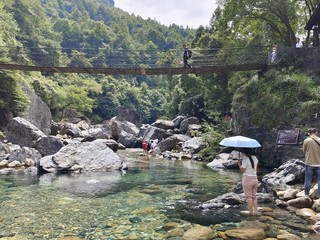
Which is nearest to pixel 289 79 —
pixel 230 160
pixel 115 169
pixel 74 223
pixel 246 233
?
pixel 230 160

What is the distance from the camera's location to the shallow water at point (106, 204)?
616 cm

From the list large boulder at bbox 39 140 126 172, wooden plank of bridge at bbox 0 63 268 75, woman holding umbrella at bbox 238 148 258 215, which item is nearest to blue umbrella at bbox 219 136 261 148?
woman holding umbrella at bbox 238 148 258 215

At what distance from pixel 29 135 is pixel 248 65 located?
13040 mm

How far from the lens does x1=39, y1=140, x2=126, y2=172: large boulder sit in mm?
13898

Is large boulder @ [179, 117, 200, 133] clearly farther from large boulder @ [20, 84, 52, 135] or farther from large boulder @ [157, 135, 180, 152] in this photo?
large boulder @ [20, 84, 52, 135]

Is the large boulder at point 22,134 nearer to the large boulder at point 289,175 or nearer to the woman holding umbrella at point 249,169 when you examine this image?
the large boulder at point 289,175

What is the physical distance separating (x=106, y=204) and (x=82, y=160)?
21.2 ft

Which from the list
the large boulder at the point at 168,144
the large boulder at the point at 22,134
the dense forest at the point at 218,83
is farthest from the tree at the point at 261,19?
the large boulder at the point at 22,134

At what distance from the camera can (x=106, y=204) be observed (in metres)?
8.26

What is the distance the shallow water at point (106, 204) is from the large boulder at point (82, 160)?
0.96m

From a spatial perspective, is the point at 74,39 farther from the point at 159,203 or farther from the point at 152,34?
the point at 159,203

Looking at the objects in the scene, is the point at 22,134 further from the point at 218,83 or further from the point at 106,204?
the point at 218,83

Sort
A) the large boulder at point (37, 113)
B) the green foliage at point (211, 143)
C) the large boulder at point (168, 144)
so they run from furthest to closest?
the large boulder at point (37, 113)
the large boulder at point (168, 144)
the green foliage at point (211, 143)

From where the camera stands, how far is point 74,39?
9494cm
